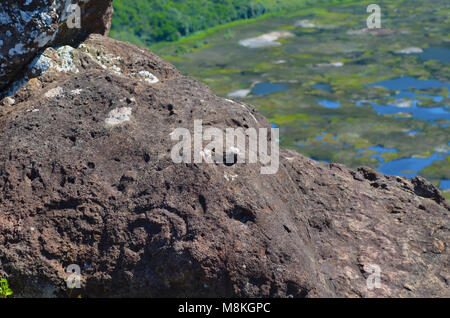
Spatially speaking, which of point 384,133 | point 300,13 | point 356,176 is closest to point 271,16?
point 300,13

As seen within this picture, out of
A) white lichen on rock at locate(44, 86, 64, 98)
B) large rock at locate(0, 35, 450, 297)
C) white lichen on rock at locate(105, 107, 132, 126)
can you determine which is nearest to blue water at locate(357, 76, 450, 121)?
large rock at locate(0, 35, 450, 297)

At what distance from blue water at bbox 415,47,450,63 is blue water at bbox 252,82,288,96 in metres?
5.71

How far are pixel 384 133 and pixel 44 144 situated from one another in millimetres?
12985

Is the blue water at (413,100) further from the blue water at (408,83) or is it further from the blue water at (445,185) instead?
the blue water at (445,185)

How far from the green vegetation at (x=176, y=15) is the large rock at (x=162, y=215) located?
22.1 m

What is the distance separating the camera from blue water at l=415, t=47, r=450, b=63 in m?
22.7

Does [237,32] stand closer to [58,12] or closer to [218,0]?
[218,0]

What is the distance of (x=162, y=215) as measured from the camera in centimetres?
496

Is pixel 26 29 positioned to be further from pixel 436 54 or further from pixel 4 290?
pixel 436 54

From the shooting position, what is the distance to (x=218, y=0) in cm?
3291

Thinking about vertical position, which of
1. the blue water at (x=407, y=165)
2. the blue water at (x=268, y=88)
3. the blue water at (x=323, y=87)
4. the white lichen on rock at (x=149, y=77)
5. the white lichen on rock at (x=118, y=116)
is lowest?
the blue water at (x=407, y=165)

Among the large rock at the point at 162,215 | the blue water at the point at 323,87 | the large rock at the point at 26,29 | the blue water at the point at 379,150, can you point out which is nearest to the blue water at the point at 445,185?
the blue water at the point at 379,150

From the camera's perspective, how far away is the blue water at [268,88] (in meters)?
20.5

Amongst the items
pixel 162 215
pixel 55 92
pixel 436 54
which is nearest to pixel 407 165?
pixel 436 54
